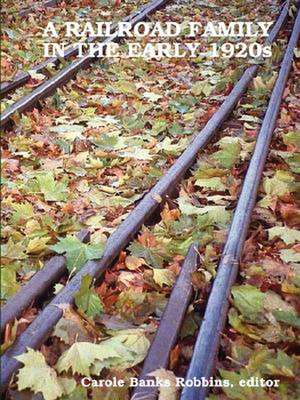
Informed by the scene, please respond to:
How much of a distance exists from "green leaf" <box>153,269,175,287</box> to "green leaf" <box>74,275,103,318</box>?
41 cm

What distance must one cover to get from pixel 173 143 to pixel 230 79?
6.15 feet

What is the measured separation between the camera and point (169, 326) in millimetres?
2373

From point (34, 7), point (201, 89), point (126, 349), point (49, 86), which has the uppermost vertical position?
point (34, 7)

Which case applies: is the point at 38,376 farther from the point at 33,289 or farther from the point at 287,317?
the point at 287,317

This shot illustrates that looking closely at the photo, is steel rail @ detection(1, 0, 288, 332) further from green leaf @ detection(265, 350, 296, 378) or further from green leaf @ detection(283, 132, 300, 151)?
green leaf @ detection(283, 132, 300, 151)

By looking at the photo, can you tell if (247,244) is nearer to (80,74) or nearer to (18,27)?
(80,74)

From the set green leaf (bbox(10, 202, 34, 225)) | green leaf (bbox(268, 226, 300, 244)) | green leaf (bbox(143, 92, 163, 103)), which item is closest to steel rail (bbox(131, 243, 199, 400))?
green leaf (bbox(268, 226, 300, 244))

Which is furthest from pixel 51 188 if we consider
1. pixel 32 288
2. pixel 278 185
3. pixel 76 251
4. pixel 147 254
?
pixel 278 185

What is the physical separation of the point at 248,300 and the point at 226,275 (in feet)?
0.59

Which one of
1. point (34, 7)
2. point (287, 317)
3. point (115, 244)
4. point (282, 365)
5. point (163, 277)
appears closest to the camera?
point (282, 365)

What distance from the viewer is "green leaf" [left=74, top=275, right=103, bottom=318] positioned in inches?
97.4

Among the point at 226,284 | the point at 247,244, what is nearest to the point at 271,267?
the point at 247,244

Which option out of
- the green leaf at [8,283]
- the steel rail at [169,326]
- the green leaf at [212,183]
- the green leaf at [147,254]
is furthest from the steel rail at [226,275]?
the green leaf at [8,283]

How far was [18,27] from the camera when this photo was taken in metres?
7.18
